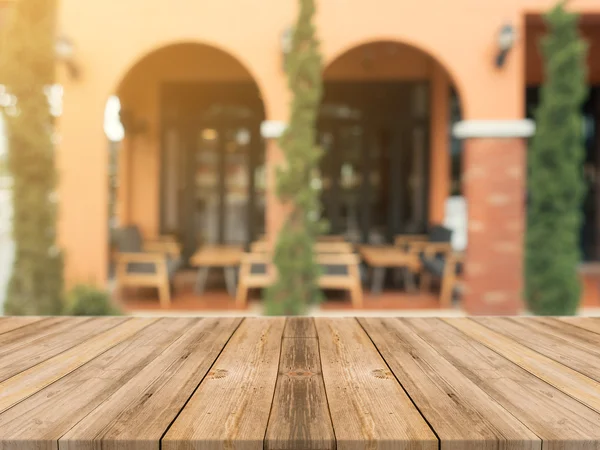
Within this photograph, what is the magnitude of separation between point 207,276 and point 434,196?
3.56 metres

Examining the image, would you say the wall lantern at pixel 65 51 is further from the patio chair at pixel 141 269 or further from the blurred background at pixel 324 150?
the patio chair at pixel 141 269

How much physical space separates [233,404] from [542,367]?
849 mm

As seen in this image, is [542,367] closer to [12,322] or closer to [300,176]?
[12,322]

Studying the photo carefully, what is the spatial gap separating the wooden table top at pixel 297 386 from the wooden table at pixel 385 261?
14.0 feet

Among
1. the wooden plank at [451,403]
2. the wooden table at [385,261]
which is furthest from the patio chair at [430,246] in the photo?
the wooden plank at [451,403]

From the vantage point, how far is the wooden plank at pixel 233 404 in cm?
101

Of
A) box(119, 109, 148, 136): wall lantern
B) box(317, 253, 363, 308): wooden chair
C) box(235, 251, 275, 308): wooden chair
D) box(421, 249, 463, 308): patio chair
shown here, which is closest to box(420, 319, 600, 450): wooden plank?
box(317, 253, 363, 308): wooden chair

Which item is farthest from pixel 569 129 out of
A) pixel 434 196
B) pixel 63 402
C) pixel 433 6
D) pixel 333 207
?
pixel 63 402

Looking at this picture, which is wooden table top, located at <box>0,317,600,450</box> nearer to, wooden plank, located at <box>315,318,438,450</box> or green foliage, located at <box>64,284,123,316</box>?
wooden plank, located at <box>315,318,438,450</box>

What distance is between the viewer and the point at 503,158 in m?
5.66

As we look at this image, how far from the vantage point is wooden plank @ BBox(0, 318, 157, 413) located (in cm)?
124

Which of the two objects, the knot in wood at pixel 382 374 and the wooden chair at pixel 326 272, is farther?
the wooden chair at pixel 326 272

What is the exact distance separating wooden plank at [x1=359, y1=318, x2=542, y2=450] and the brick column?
13.9ft

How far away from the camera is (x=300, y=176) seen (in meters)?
5.33
